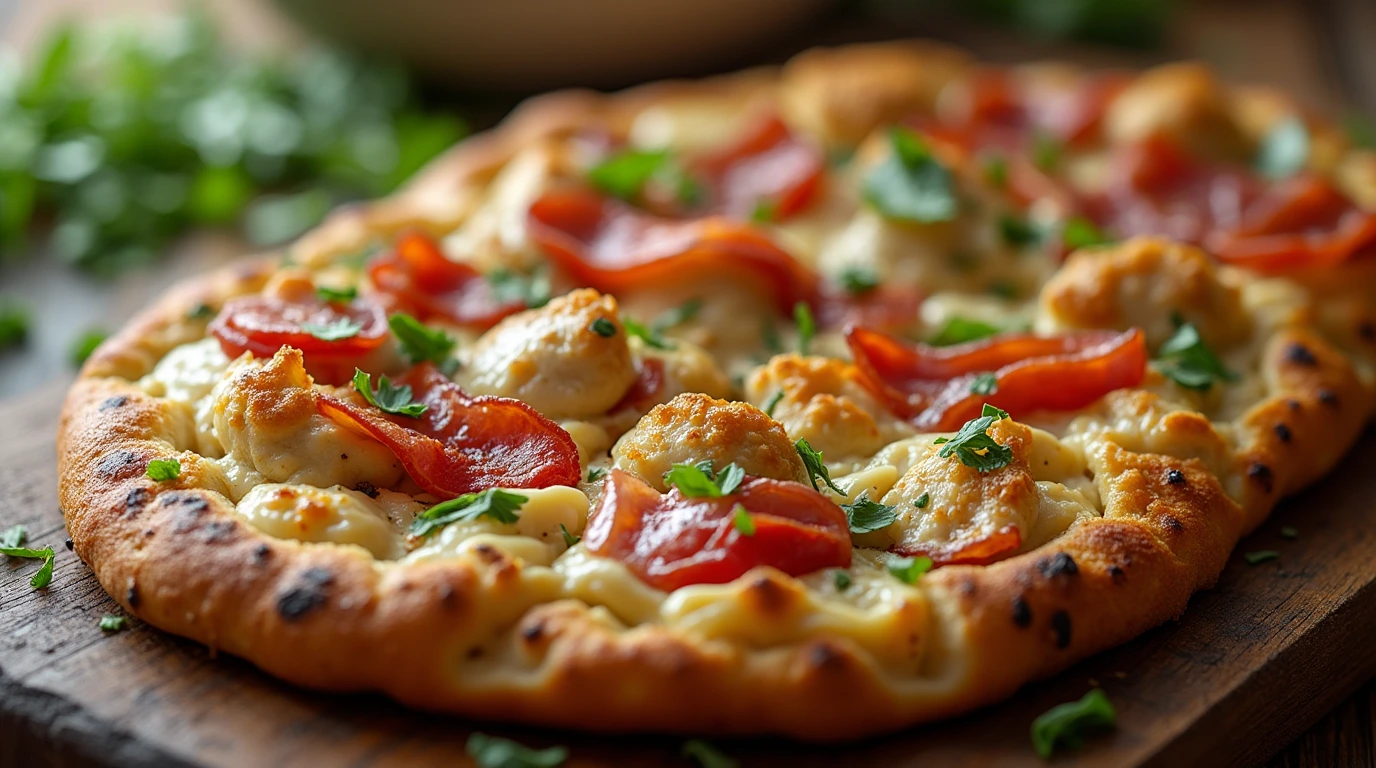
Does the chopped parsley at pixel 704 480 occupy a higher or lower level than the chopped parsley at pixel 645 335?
lower

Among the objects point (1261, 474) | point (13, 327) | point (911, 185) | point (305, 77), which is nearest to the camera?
point (1261, 474)

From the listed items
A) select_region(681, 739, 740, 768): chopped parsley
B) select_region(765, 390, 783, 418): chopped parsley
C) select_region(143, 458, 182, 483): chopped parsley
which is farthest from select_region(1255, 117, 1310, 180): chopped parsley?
select_region(143, 458, 182, 483): chopped parsley

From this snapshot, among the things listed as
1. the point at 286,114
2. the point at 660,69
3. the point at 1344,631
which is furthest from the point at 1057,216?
the point at 286,114

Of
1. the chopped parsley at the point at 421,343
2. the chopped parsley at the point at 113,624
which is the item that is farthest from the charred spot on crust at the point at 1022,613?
the chopped parsley at the point at 113,624

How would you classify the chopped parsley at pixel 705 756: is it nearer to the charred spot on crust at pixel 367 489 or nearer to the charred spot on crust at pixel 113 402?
the charred spot on crust at pixel 367 489

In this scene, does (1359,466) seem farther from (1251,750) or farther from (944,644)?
(944,644)

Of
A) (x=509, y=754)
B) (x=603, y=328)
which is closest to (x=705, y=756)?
(x=509, y=754)

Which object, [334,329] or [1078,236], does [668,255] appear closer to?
[334,329]

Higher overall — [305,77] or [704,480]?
[305,77]
